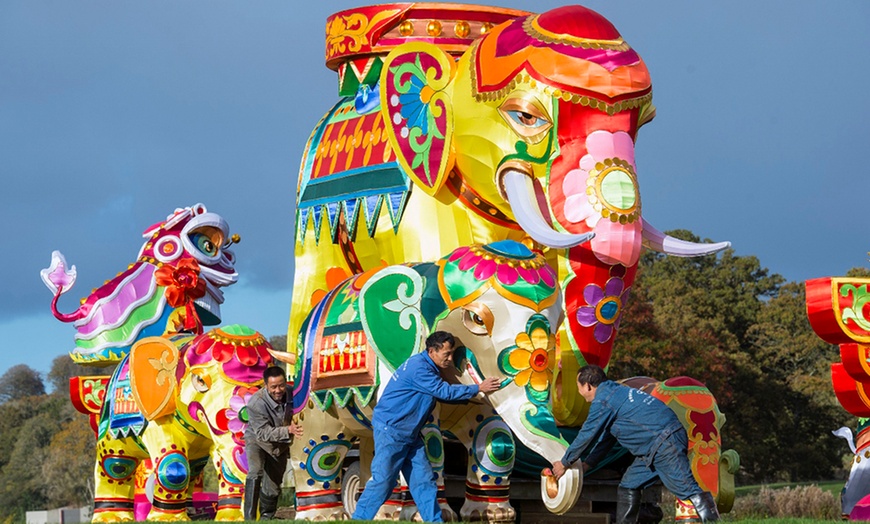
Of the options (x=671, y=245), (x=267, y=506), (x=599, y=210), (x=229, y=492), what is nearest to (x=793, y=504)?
(x=671, y=245)

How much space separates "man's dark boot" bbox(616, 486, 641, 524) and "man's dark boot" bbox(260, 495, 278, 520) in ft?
10.9

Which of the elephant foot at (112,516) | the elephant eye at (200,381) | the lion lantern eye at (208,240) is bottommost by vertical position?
the elephant foot at (112,516)

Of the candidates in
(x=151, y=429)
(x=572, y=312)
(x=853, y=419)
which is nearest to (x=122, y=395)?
(x=151, y=429)

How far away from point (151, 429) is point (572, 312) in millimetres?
3939

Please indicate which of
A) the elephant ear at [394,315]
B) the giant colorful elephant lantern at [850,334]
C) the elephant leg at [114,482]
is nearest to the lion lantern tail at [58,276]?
the elephant leg at [114,482]

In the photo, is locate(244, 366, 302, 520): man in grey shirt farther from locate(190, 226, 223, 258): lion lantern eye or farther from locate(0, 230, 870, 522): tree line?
locate(0, 230, 870, 522): tree line

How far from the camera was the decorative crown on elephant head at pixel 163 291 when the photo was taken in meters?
16.0

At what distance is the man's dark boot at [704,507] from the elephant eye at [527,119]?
3999 millimetres

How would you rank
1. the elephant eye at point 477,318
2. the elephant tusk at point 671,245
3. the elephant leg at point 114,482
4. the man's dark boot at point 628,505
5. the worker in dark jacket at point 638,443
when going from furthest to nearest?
the elephant leg at point 114,482
the elephant tusk at point 671,245
the elephant eye at point 477,318
the man's dark boot at point 628,505
the worker in dark jacket at point 638,443

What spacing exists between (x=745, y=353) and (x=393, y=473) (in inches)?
799

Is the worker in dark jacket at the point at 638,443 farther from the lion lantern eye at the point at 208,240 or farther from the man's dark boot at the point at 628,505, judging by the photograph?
the lion lantern eye at the point at 208,240

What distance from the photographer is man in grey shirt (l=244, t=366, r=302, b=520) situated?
1243cm

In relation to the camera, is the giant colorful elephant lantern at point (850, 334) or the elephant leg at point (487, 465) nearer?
the elephant leg at point (487, 465)

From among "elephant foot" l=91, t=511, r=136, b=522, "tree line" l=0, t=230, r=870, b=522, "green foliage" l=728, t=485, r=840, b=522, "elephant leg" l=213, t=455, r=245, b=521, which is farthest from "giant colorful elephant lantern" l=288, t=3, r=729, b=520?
"tree line" l=0, t=230, r=870, b=522
